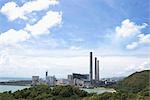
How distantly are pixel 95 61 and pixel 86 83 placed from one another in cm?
614

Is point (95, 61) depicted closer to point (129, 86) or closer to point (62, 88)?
point (129, 86)

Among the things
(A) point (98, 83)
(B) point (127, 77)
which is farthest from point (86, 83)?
(B) point (127, 77)

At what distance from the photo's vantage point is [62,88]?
43.8 feet

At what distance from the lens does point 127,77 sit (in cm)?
1928

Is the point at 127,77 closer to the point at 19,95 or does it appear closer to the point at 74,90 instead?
the point at 74,90

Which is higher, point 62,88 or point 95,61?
point 95,61

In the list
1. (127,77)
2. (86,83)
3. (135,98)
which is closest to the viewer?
(135,98)

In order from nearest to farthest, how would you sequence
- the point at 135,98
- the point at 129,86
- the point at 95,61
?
1. the point at 135,98
2. the point at 129,86
3. the point at 95,61

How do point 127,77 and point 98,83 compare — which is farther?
point 98,83

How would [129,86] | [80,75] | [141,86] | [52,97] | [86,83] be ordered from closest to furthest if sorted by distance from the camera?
Result: 1. [52,97]
2. [141,86]
3. [129,86]
4. [86,83]
5. [80,75]

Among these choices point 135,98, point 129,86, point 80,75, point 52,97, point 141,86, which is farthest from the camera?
point 80,75

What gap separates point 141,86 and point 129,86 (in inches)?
55.0

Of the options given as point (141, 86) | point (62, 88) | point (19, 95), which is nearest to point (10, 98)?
point (19, 95)

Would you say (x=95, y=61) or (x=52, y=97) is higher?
(x=95, y=61)
